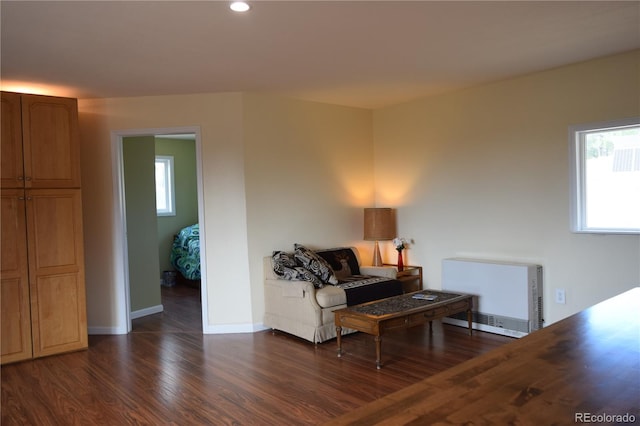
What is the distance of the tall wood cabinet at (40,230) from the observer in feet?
12.5

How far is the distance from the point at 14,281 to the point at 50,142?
4.04 feet

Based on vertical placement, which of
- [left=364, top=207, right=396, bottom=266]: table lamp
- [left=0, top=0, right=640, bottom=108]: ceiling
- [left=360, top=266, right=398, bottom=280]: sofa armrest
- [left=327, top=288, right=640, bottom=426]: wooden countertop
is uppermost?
[left=0, top=0, right=640, bottom=108]: ceiling

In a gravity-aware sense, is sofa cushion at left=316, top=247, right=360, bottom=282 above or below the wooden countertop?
below

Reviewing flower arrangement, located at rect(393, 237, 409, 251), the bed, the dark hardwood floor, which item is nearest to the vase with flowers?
flower arrangement, located at rect(393, 237, 409, 251)

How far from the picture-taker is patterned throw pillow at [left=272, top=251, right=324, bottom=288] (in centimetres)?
430

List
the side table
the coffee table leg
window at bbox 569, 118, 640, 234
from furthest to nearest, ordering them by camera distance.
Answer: the side table, window at bbox 569, 118, 640, 234, the coffee table leg

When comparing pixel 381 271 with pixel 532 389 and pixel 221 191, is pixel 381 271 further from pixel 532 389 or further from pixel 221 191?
pixel 532 389

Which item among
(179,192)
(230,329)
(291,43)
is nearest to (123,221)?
(230,329)

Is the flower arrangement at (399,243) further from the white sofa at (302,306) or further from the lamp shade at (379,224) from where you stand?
the white sofa at (302,306)

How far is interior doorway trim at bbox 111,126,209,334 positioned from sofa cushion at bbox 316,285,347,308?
49.5 inches

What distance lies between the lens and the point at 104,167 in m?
4.65

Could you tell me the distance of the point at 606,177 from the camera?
3.87m

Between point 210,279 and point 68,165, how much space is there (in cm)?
168

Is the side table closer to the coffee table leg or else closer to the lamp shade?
the lamp shade
